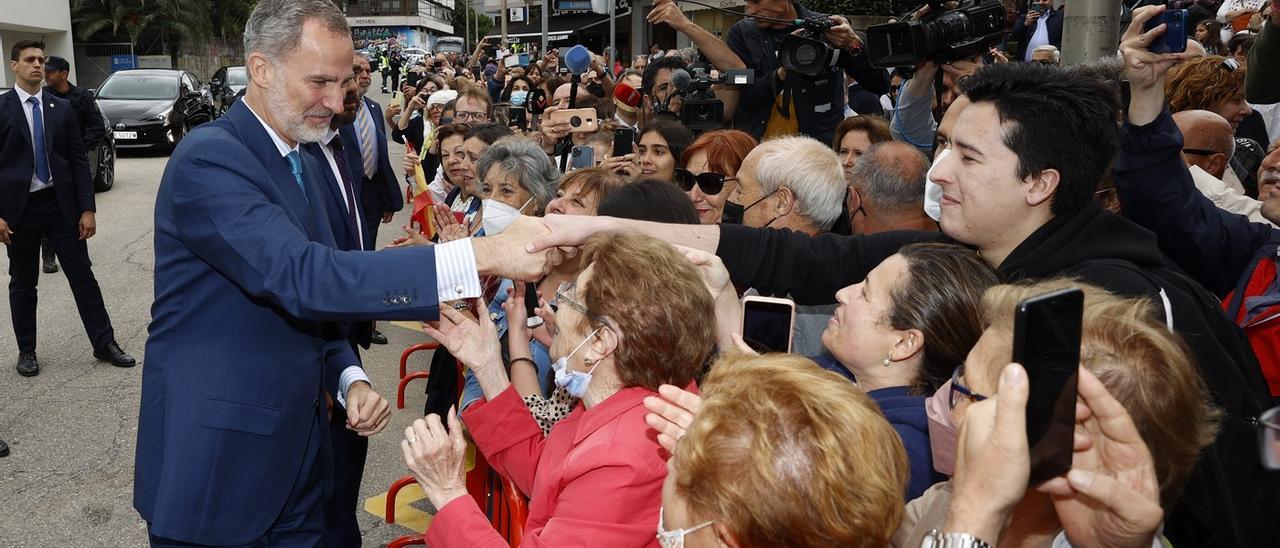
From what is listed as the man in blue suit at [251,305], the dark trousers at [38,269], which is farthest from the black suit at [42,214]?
the man in blue suit at [251,305]

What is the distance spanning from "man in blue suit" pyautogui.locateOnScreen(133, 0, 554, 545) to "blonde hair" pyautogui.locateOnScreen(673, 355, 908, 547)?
1.00m

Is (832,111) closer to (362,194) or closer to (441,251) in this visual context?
(362,194)

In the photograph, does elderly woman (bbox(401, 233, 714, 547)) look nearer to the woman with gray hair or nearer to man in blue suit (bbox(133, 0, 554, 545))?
man in blue suit (bbox(133, 0, 554, 545))

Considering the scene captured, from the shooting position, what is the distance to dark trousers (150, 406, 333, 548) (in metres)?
2.58

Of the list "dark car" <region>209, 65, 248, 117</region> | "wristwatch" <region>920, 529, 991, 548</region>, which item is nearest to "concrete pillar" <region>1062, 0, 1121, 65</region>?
"wristwatch" <region>920, 529, 991, 548</region>

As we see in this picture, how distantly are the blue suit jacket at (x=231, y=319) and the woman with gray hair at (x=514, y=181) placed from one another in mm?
2248

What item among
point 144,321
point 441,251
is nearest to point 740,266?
point 441,251

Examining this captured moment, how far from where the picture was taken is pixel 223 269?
92.5 inches

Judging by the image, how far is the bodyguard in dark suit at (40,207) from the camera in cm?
625

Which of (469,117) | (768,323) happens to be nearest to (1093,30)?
(768,323)

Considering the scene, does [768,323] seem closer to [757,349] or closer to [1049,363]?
[757,349]

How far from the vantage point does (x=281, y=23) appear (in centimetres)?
263

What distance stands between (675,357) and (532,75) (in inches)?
528

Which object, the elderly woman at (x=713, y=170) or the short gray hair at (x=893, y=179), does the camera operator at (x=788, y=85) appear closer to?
the elderly woman at (x=713, y=170)
